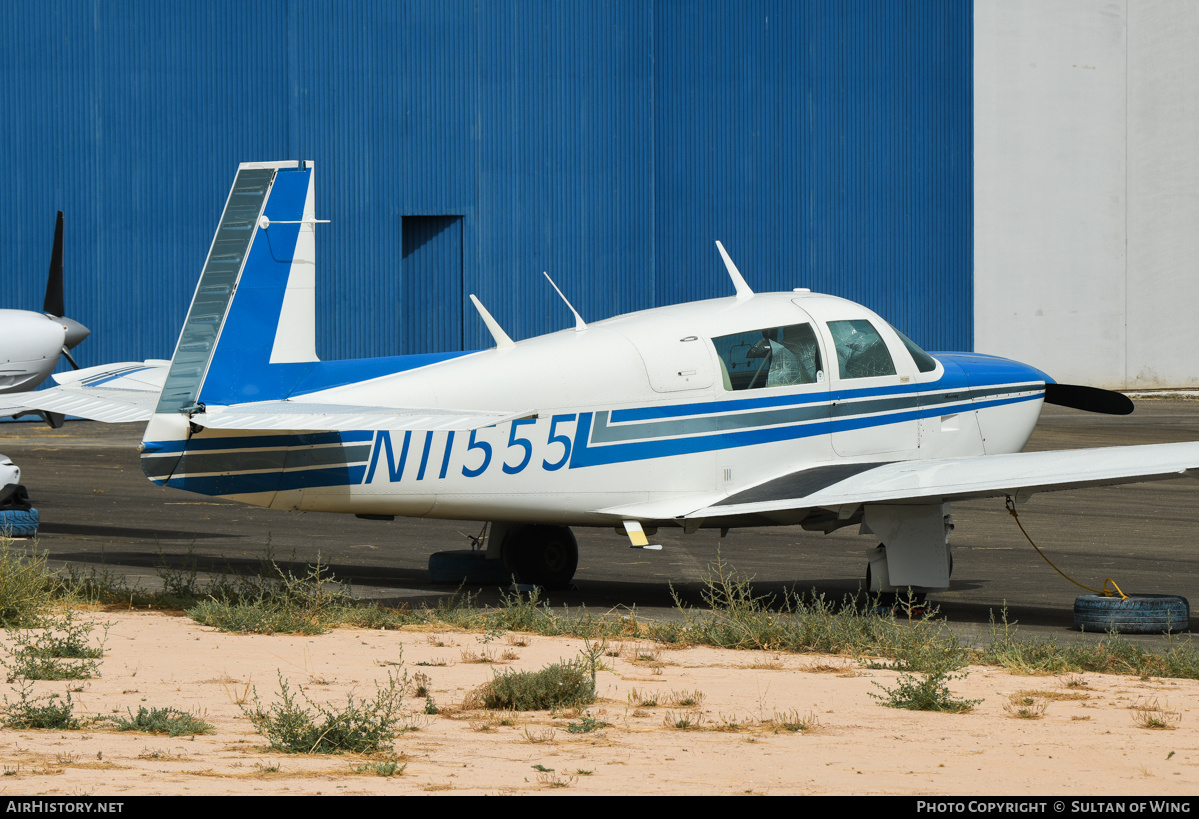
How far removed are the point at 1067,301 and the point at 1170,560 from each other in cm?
2961

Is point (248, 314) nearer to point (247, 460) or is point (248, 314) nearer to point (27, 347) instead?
point (247, 460)

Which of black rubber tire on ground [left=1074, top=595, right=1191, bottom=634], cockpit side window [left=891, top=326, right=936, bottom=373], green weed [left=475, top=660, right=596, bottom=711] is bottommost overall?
black rubber tire on ground [left=1074, top=595, right=1191, bottom=634]

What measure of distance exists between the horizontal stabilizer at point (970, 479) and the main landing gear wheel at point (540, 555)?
184 cm

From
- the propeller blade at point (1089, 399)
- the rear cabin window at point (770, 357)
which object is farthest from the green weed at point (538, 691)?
the propeller blade at point (1089, 399)

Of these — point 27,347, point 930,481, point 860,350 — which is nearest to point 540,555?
point 860,350

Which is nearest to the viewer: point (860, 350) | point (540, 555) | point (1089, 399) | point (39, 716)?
point (39, 716)

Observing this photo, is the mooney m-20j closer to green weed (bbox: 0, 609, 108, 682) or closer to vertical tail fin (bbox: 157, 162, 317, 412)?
vertical tail fin (bbox: 157, 162, 317, 412)

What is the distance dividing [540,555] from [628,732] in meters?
5.43

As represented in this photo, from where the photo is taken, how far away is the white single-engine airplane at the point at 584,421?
10.7 meters

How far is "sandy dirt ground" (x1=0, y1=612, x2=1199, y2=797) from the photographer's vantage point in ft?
20.7

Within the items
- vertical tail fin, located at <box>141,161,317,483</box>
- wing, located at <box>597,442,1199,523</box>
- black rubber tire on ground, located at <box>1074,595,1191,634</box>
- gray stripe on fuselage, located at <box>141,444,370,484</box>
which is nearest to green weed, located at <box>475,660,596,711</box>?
gray stripe on fuselage, located at <box>141,444,370,484</box>

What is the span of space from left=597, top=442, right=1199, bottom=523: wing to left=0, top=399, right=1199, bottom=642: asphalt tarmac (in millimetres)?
969

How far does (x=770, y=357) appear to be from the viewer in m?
11.9

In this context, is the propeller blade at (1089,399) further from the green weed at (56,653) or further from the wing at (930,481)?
the green weed at (56,653)
